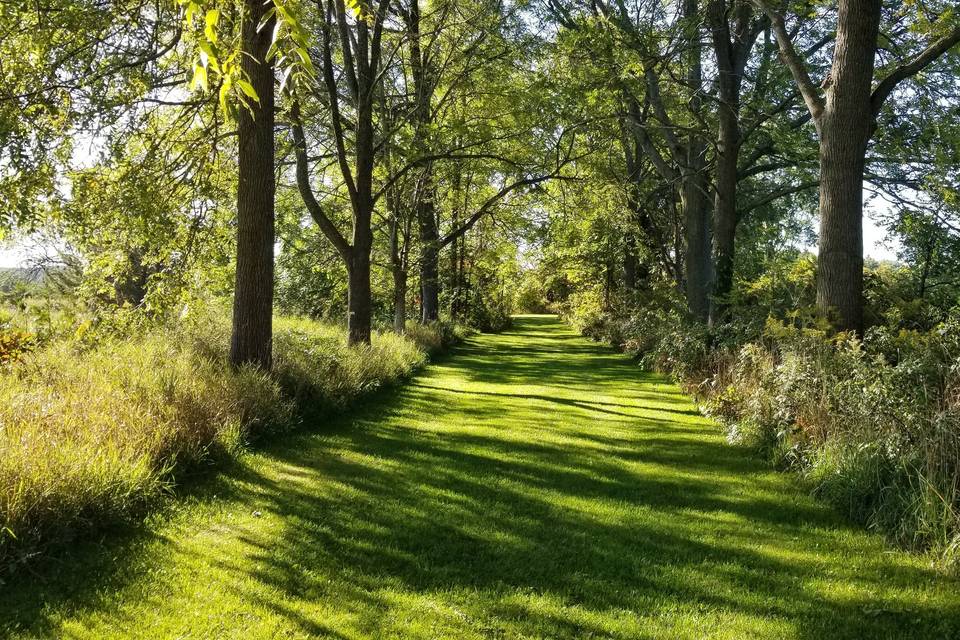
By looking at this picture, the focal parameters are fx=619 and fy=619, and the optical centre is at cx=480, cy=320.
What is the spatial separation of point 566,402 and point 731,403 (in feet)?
9.13

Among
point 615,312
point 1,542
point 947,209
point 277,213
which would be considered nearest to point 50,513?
point 1,542

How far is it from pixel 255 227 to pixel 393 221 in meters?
8.68

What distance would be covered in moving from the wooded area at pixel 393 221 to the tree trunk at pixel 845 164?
0.03m

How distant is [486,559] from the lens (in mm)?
4250

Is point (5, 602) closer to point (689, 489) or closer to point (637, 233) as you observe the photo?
point (689, 489)

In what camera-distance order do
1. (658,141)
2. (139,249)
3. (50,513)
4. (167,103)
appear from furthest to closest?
(658,141) < (139,249) < (167,103) < (50,513)

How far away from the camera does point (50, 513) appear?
388cm

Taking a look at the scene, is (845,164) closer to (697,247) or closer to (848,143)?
(848,143)

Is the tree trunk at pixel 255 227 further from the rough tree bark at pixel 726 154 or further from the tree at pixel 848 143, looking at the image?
the rough tree bark at pixel 726 154

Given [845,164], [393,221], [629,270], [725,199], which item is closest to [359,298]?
[393,221]

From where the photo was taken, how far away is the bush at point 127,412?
154 inches

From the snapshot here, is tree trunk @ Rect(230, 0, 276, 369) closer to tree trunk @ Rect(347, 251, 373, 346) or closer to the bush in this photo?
the bush

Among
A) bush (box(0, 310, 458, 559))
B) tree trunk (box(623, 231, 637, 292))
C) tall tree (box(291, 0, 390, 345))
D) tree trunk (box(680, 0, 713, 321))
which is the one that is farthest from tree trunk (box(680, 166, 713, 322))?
bush (box(0, 310, 458, 559))

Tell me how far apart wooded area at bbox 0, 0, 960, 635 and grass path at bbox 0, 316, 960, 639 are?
0.43 metres
